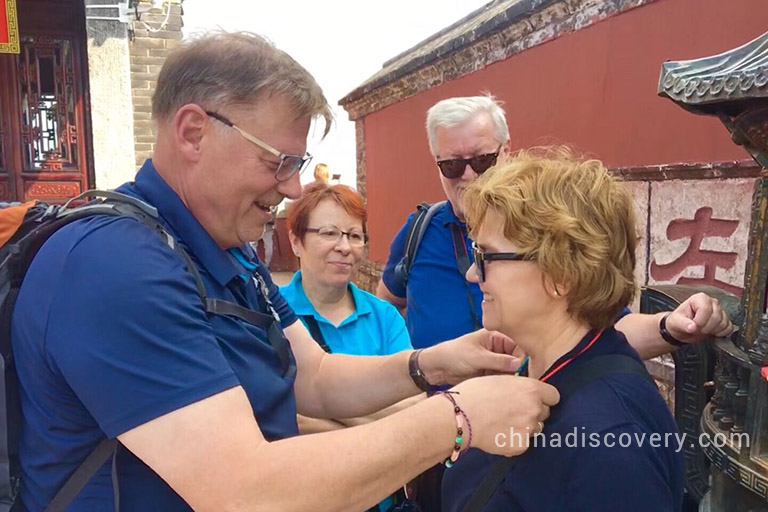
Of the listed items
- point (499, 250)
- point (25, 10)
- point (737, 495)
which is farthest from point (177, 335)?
point (25, 10)

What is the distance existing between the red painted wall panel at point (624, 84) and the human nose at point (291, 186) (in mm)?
2318

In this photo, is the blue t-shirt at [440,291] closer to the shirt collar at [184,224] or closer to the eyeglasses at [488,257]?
the eyeglasses at [488,257]

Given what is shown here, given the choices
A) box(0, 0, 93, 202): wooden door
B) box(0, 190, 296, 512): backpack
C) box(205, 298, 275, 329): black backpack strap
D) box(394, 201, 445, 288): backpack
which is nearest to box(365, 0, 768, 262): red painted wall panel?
box(394, 201, 445, 288): backpack

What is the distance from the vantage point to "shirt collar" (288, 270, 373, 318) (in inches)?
104

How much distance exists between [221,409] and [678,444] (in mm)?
994

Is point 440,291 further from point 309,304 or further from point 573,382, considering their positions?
point 573,382

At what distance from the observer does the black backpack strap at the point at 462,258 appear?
2.57 metres

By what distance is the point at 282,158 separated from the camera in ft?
4.78

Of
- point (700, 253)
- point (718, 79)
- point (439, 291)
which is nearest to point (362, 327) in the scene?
point (439, 291)

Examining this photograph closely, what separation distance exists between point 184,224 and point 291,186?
0.94 feet

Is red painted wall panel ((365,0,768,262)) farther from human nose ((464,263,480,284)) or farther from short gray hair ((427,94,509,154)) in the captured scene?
human nose ((464,263,480,284))

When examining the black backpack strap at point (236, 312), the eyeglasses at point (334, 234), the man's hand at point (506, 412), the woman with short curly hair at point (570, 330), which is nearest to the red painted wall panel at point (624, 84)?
the eyeglasses at point (334, 234)

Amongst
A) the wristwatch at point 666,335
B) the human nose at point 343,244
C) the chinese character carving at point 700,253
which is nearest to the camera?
the wristwatch at point 666,335

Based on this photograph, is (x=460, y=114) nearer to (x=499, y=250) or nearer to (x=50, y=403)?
(x=499, y=250)
